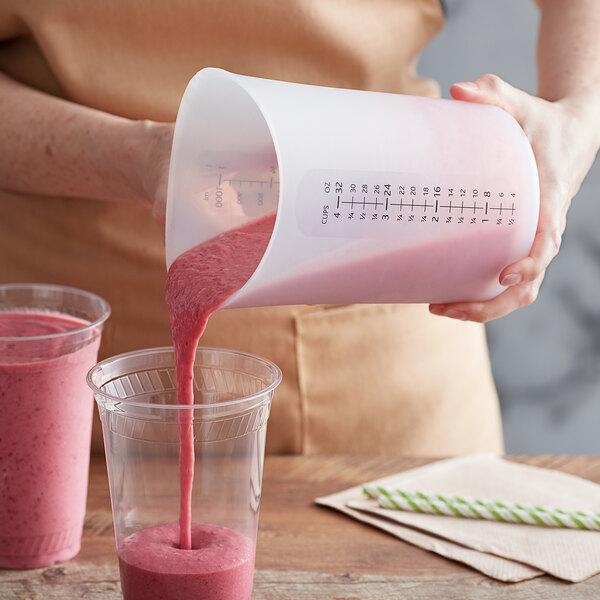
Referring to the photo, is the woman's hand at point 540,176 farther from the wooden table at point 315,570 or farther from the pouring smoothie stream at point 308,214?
the wooden table at point 315,570

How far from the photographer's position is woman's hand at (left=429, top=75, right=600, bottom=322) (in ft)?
2.88

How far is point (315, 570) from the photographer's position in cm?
94

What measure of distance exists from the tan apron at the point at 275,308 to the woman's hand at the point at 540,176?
12.7 inches

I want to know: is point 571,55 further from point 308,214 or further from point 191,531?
point 191,531

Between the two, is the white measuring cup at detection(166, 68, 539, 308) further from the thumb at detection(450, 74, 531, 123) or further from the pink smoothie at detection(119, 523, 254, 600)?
the pink smoothie at detection(119, 523, 254, 600)

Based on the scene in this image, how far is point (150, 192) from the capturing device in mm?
966

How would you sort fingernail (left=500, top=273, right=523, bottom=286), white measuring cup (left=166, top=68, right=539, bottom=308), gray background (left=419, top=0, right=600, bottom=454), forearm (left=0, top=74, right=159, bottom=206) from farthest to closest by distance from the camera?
gray background (left=419, top=0, right=600, bottom=454) < forearm (left=0, top=74, right=159, bottom=206) < fingernail (left=500, top=273, right=523, bottom=286) < white measuring cup (left=166, top=68, right=539, bottom=308)

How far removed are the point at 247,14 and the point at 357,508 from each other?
626mm

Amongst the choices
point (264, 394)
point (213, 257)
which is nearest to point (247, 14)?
point (213, 257)

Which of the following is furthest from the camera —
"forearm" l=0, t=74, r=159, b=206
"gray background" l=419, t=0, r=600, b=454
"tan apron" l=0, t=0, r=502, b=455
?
"gray background" l=419, t=0, r=600, b=454

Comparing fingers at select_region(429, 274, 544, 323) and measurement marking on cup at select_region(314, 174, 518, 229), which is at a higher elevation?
measurement marking on cup at select_region(314, 174, 518, 229)

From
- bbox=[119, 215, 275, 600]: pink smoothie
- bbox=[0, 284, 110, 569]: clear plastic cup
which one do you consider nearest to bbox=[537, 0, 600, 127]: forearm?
bbox=[119, 215, 275, 600]: pink smoothie

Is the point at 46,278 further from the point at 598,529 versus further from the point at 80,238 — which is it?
the point at 598,529

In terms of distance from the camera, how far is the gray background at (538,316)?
5.89 ft
